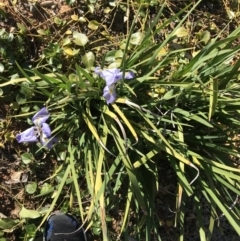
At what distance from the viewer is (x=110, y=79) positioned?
1369 millimetres

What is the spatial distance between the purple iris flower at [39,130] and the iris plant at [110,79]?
0.20 meters

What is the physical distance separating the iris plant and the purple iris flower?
20 cm

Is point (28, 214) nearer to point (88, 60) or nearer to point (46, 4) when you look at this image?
point (88, 60)

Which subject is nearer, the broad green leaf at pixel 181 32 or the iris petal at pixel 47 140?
the iris petal at pixel 47 140

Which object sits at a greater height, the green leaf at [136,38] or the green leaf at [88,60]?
the green leaf at [136,38]

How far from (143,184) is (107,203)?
0.14 meters

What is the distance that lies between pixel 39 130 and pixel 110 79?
0.96ft

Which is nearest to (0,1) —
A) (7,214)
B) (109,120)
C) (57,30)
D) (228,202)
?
(57,30)

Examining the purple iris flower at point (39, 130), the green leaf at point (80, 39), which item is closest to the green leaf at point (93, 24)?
the green leaf at point (80, 39)

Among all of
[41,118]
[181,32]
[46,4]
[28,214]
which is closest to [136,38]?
[181,32]

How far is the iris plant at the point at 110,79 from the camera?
1.37 metres

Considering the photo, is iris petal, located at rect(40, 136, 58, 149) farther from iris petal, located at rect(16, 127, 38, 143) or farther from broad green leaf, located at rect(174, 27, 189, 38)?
broad green leaf, located at rect(174, 27, 189, 38)

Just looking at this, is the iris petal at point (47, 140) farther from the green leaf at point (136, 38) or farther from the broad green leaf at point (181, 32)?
the broad green leaf at point (181, 32)

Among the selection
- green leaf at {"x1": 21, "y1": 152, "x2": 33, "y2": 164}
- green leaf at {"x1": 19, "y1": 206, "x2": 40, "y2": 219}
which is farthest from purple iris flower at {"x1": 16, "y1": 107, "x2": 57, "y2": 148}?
green leaf at {"x1": 19, "y1": 206, "x2": 40, "y2": 219}
